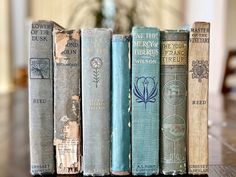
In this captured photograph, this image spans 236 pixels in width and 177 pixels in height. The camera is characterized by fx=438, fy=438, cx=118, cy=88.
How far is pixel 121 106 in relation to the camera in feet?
2.59

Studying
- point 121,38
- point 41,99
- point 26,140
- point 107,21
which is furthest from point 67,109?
point 107,21

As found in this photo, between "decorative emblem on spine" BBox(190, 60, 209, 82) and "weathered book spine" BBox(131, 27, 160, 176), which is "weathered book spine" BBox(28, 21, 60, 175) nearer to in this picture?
"weathered book spine" BBox(131, 27, 160, 176)

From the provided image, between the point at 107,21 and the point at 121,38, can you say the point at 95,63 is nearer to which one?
the point at 121,38

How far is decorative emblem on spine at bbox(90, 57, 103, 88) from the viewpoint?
0.78 metres

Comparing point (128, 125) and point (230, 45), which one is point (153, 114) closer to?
point (128, 125)

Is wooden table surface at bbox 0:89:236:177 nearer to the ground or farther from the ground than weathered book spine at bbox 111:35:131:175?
nearer to the ground

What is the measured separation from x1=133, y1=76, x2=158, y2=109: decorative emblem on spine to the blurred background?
0.94 metres

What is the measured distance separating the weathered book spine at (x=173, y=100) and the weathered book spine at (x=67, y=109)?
154mm

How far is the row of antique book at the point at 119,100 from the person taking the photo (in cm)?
78

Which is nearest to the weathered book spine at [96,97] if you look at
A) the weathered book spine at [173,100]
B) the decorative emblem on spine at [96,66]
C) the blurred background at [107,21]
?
the decorative emblem on spine at [96,66]

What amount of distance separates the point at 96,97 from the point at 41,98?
101mm

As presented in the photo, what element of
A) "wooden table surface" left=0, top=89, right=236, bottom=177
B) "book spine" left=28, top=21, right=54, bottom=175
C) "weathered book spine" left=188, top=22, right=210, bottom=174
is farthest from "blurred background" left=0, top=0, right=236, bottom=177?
"weathered book spine" left=188, top=22, right=210, bottom=174

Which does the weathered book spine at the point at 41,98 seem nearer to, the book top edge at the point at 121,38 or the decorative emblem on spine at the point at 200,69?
the book top edge at the point at 121,38

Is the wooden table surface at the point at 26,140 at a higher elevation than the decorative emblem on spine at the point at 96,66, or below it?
below
